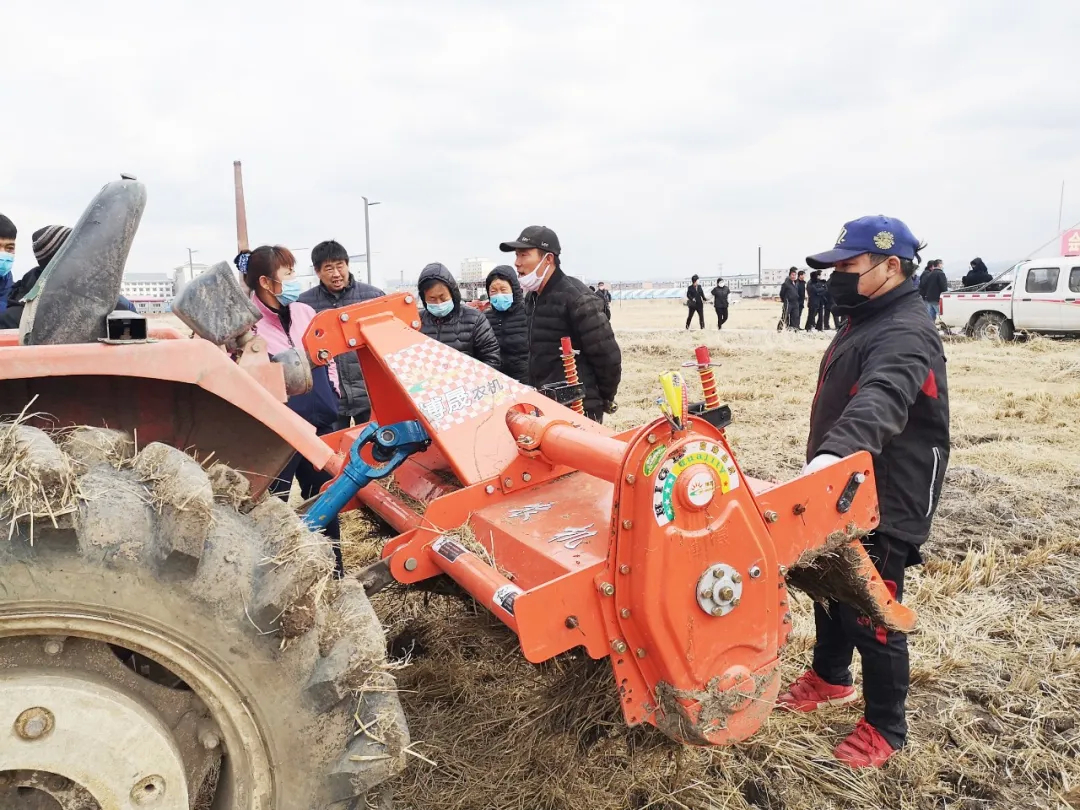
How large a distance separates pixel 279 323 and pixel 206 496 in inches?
111

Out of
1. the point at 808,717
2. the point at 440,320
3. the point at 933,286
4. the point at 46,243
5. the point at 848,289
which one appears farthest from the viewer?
the point at 933,286

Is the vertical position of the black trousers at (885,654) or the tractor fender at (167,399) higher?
the tractor fender at (167,399)

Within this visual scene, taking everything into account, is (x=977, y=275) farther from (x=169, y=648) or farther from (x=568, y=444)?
(x=169, y=648)

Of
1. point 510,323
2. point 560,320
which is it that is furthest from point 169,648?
point 510,323

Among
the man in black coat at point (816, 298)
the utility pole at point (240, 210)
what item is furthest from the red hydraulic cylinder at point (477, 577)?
the man in black coat at point (816, 298)

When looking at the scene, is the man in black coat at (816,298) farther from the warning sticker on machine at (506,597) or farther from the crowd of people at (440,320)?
the warning sticker on machine at (506,597)

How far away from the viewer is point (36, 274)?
3.88 meters

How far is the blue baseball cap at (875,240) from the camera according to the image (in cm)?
273

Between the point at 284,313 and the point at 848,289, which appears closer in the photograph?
the point at 848,289

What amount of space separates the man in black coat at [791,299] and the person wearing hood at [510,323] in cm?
1641

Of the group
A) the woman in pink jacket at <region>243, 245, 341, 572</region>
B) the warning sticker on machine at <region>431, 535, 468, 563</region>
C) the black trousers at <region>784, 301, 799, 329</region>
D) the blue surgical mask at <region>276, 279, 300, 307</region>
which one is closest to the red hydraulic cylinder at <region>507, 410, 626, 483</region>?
the warning sticker on machine at <region>431, 535, 468, 563</region>

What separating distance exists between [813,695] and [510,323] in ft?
12.3

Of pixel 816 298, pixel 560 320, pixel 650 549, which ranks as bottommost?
pixel 650 549

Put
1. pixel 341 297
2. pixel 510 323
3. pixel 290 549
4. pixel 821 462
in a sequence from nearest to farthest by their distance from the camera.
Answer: pixel 290 549
pixel 821 462
pixel 341 297
pixel 510 323
